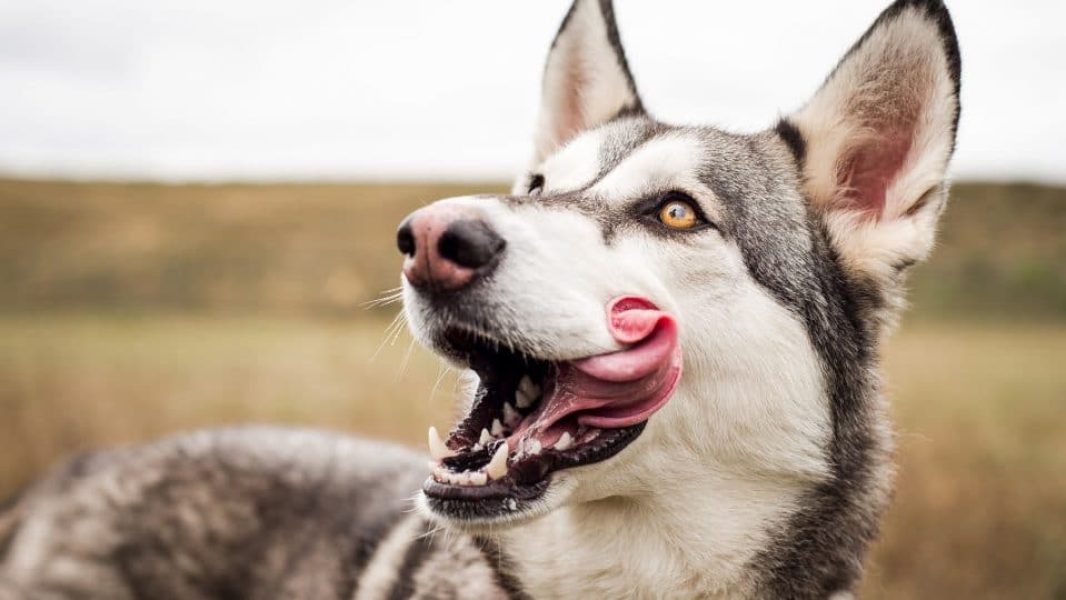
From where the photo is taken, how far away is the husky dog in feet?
7.95

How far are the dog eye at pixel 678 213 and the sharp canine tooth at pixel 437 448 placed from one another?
1139 millimetres

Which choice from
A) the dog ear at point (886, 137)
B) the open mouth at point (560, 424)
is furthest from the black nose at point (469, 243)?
the dog ear at point (886, 137)

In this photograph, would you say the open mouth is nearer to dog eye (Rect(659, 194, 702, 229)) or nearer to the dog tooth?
the dog tooth

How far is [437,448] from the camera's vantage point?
2426 millimetres

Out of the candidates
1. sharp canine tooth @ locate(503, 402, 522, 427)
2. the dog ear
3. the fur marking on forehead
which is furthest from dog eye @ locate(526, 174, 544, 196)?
sharp canine tooth @ locate(503, 402, 522, 427)

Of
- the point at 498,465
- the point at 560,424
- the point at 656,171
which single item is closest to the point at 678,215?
the point at 656,171

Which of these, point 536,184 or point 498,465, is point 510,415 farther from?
point 536,184

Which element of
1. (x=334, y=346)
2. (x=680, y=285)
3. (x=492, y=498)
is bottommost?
(x=334, y=346)

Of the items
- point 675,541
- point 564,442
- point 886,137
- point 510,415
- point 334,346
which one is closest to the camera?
point 564,442

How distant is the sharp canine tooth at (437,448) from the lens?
2.43 meters

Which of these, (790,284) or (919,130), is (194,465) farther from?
(919,130)

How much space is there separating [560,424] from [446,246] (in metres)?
0.67

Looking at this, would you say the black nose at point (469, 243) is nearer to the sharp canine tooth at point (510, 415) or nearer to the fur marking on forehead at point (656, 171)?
the sharp canine tooth at point (510, 415)

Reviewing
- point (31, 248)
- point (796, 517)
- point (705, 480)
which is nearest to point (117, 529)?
point (705, 480)
